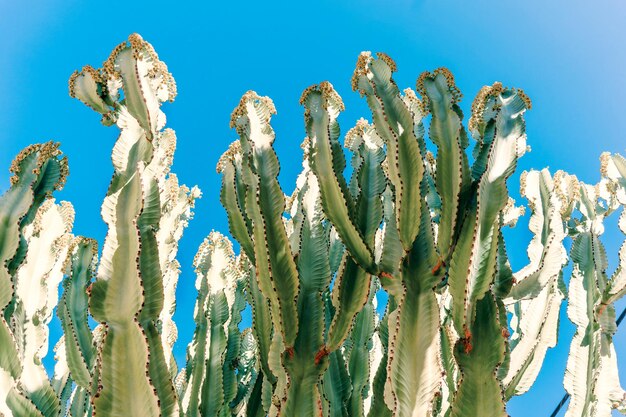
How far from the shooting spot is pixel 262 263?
2.00 m

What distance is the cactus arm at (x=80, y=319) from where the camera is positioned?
2516 millimetres

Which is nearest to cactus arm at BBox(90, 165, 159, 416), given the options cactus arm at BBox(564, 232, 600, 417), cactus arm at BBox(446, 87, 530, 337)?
cactus arm at BBox(446, 87, 530, 337)

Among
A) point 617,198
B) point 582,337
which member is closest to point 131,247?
point 582,337

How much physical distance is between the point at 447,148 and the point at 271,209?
25.3 inches

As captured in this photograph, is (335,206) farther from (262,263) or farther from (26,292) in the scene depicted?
(26,292)

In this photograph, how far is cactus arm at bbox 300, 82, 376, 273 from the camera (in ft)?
6.55

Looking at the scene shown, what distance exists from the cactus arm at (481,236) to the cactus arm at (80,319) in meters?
1.59

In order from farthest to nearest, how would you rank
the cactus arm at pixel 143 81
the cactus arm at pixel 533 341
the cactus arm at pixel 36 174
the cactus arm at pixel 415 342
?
the cactus arm at pixel 533 341 → the cactus arm at pixel 36 174 → the cactus arm at pixel 143 81 → the cactus arm at pixel 415 342

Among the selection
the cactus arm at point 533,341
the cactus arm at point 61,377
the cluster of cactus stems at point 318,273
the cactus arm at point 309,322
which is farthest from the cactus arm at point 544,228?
the cactus arm at point 61,377

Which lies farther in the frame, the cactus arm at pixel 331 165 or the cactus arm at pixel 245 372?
the cactus arm at pixel 245 372

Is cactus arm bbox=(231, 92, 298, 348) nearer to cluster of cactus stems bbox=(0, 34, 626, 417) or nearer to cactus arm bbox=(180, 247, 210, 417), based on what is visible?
cluster of cactus stems bbox=(0, 34, 626, 417)

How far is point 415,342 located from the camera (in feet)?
5.76

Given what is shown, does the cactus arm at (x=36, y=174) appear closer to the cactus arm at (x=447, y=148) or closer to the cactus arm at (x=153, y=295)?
the cactus arm at (x=153, y=295)

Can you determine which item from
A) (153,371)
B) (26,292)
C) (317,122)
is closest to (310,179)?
(317,122)
